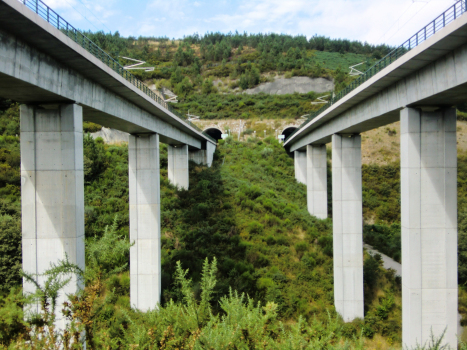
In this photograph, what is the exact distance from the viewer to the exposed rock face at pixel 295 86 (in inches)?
3423

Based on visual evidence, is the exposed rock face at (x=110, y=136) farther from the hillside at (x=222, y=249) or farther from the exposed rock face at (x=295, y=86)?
the exposed rock face at (x=295, y=86)

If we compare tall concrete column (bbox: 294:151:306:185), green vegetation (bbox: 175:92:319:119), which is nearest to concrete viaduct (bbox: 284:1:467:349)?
tall concrete column (bbox: 294:151:306:185)

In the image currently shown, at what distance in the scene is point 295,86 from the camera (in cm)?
8769

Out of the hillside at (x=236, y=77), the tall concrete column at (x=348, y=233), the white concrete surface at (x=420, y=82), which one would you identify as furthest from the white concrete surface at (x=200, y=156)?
the white concrete surface at (x=420, y=82)

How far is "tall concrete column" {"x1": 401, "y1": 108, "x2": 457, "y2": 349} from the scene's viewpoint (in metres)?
12.2

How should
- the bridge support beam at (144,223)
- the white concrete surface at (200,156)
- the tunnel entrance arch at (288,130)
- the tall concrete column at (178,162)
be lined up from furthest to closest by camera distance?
the tunnel entrance arch at (288,130), the white concrete surface at (200,156), the tall concrete column at (178,162), the bridge support beam at (144,223)

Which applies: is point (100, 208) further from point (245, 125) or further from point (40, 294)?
point (245, 125)

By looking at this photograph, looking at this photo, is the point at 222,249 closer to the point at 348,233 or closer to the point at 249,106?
the point at 348,233

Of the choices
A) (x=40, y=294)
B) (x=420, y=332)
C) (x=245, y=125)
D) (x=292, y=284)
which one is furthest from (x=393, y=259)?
(x=245, y=125)

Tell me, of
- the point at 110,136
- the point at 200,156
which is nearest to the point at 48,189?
the point at 200,156

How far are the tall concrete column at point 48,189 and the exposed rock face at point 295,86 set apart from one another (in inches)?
3100

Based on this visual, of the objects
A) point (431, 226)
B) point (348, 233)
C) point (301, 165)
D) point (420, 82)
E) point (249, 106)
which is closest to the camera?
point (420, 82)

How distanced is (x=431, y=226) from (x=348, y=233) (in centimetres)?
782

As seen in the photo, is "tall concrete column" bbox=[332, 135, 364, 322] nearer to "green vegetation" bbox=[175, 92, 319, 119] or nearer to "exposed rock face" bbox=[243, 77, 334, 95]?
"green vegetation" bbox=[175, 92, 319, 119]
